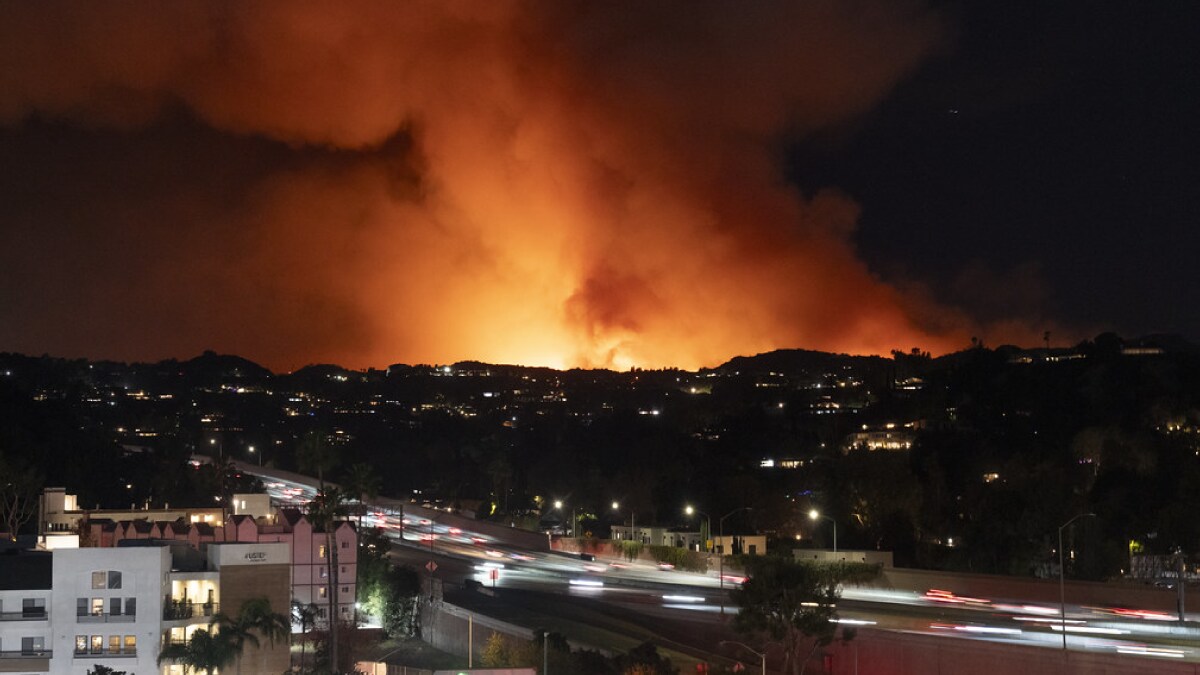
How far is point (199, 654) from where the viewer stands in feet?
178

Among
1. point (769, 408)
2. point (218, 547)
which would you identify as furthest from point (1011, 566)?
point (769, 408)

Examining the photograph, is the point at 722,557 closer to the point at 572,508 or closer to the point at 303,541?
the point at 303,541

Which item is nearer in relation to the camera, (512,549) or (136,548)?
(136,548)

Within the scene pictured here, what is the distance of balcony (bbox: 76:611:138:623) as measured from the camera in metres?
54.2

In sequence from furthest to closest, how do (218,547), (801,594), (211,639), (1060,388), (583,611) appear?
(1060,388)
(583,611)
(218,547)
(211,639)
(801,594)

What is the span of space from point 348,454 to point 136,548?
429ft

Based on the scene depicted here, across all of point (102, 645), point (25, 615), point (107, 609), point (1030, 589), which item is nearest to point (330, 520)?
point (107, 609)

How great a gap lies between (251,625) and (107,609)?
18.4 feet

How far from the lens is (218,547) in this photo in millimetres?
58375

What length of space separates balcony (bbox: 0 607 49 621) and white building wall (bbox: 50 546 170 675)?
41 centimetres

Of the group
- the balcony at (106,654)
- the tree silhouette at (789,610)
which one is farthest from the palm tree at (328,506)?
the tree silhouette at (789,610)

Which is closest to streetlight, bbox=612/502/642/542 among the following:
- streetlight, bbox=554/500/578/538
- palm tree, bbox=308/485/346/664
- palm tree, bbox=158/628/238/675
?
streetlight, bbox=554/500/578/538

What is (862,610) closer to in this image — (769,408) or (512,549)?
(512,549)

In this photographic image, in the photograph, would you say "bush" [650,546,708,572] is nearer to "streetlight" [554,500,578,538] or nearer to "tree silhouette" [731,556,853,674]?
"streetlight" [554,500,578,538]
